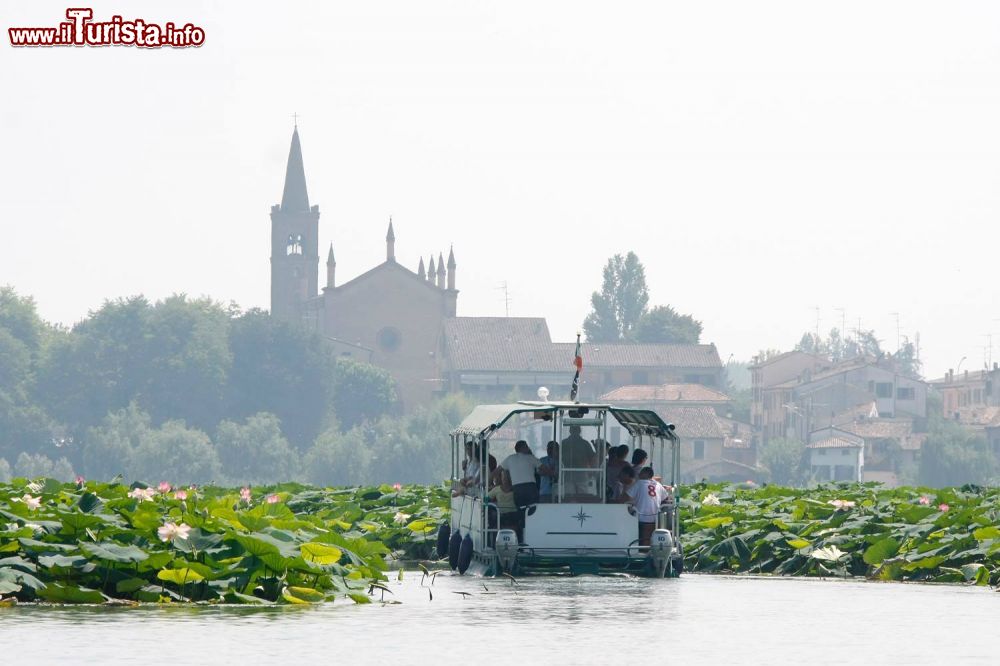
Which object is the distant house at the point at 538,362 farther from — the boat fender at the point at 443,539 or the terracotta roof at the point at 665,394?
the boat fender at the point at 443,539

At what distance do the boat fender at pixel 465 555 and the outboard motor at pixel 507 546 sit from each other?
51.4 inches

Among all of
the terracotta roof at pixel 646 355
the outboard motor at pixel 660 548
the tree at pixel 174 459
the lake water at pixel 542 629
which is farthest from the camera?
the terracotta roof at pixel 646 355

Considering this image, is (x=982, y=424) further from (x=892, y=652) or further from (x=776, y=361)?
(x=892, y=652)

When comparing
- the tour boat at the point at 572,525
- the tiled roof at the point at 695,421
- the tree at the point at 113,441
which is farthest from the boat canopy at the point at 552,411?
the tiled roof at the point at 695,421

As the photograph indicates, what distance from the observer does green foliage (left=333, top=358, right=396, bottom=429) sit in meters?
182

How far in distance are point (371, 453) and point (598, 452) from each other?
151 meters

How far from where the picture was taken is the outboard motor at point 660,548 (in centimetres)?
2206

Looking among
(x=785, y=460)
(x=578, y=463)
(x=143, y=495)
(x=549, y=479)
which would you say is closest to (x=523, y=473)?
(x=549, y=479)

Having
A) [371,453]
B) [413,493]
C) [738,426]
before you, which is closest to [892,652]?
[413,493]

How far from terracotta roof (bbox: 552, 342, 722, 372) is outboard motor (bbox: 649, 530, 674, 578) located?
546ft

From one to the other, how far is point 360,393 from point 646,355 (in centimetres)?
2650

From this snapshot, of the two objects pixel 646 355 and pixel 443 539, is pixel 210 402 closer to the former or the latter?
pixel 646 355

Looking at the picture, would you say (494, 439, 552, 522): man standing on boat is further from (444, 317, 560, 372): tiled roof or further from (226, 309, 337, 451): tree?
(444, 317, 560, 372): tiled roof

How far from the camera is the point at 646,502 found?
2220cm
